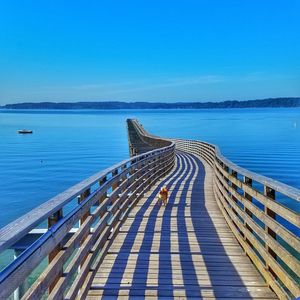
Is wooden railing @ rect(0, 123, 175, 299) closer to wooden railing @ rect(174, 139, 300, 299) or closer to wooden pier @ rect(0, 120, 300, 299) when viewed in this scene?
wooden pier @ rect(0, 120, 300, 299)

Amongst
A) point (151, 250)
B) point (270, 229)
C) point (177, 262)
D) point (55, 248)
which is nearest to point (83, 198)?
point (55, 248)

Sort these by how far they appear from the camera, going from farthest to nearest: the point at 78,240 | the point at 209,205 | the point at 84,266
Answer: the point at 209,205
the point at 84,266
the point at 78,240

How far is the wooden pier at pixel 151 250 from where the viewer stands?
9.68 feet

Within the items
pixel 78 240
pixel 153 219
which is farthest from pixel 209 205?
pixel 78 240

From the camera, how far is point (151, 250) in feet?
19.8

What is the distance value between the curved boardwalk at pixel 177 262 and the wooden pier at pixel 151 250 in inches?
0.5

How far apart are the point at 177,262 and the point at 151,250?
69 cm

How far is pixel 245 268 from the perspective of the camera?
5223 mm

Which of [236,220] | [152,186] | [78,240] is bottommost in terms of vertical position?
[152,186]

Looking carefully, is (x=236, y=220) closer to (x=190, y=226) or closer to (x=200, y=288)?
(x=190, y=226)

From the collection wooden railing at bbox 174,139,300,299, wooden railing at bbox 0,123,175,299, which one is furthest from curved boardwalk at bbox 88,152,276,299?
wooden railing at bbox 0,123,175,299

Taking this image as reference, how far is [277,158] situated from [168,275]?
1480 inches

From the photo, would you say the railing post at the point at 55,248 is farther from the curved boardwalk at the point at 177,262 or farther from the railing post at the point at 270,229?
the railing post at the point at 270,229

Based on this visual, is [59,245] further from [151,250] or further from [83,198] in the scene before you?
[151,250]
